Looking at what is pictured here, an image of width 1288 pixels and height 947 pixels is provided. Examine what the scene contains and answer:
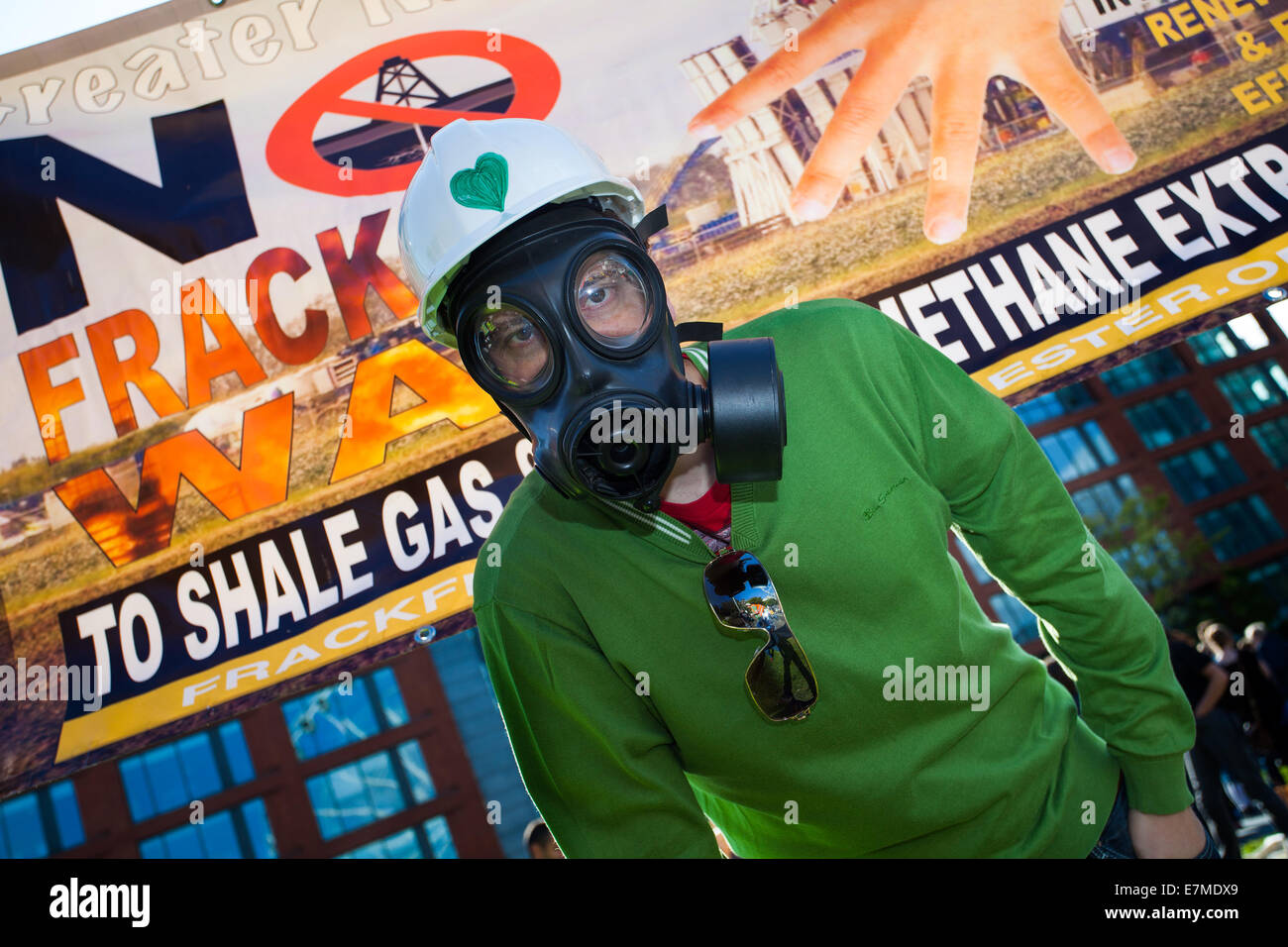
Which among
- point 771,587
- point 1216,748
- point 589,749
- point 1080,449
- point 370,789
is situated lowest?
point 1216,748

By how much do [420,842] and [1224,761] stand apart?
5401mm

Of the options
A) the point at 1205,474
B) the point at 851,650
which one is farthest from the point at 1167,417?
the point at 851,650

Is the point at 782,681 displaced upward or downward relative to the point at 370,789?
upward

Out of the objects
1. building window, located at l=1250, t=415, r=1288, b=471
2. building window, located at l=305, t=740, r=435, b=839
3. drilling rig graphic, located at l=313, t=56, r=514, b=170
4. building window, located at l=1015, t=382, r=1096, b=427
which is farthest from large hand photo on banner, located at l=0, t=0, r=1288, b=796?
building window, located at l=1250, t=415, r=1288, b=471

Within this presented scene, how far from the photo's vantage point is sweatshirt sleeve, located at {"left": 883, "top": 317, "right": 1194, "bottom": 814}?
4.50ft

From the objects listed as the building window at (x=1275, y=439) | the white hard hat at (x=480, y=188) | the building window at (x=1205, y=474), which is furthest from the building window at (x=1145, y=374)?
the white hard hat at (x=480, y=188)

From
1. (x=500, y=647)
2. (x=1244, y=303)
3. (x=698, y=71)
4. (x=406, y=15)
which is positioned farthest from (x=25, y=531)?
(x=1244, y=303)

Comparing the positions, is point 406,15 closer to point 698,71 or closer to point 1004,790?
point 698,71

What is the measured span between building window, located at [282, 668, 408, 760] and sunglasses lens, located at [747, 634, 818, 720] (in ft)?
20.8

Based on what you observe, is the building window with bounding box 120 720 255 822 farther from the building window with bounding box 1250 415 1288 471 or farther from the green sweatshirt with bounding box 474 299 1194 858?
the building window with bounding box 1250 415 1288 471

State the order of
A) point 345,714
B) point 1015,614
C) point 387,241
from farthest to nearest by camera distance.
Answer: point 1015,614
point 345,714
point 387,241

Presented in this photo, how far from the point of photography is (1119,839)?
55.4 inches

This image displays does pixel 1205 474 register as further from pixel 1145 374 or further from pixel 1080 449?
pixel 1080 449

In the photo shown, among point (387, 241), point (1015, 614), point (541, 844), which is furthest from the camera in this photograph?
point (1015, 614)
